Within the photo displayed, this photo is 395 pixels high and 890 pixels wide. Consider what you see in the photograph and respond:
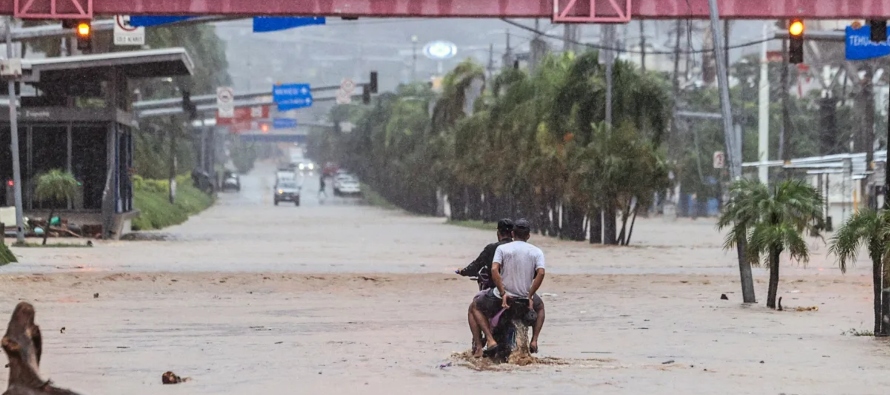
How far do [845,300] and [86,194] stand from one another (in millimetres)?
27304

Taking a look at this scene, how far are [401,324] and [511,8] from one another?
11.2 m

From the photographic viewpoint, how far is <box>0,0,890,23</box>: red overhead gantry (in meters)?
29.2

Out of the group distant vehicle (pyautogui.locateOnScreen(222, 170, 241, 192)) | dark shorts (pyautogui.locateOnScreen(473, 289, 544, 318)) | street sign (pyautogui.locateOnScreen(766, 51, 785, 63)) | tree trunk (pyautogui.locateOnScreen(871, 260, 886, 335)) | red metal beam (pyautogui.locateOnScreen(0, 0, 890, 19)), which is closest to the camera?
dark shorts (pyautogui.locateOnScreen(473, 289, 544, 318))

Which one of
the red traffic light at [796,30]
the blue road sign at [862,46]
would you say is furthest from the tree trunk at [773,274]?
the blue road sign at [862,46]

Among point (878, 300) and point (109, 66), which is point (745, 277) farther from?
point (109, 66)

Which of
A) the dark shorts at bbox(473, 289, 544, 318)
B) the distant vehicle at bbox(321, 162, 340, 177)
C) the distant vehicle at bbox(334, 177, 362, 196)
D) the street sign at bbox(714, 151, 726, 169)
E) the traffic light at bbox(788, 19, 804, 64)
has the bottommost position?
the distant vehicle at bbox(334, 177, 362, 196)

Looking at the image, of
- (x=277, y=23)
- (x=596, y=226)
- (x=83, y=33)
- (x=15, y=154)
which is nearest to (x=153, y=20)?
(x=277, y=23)

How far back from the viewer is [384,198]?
11606 cm

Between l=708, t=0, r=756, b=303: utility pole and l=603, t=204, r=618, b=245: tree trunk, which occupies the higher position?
l=708, t=0, r=756, b=303: utility pole

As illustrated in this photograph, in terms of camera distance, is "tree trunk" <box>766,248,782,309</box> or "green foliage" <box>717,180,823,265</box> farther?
"tree trunk" <box>766,248,782,309</box>

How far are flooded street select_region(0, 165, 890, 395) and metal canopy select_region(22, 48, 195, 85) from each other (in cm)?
600

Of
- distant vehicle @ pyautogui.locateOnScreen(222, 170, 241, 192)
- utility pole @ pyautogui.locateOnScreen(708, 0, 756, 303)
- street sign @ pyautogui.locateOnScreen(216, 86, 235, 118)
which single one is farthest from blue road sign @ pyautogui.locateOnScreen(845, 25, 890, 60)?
distant vehicle @ pyautogui.locateOnScreen(222, 170, 241, 192)

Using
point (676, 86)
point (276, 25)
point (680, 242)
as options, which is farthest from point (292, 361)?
point (676, 86)

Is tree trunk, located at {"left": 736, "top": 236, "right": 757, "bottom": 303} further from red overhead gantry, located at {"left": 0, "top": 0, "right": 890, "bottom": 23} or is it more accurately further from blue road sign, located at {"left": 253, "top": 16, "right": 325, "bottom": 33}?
blue road sign, located at {"left": 253, "top": 16, "right": 325, "bottom": 33}
